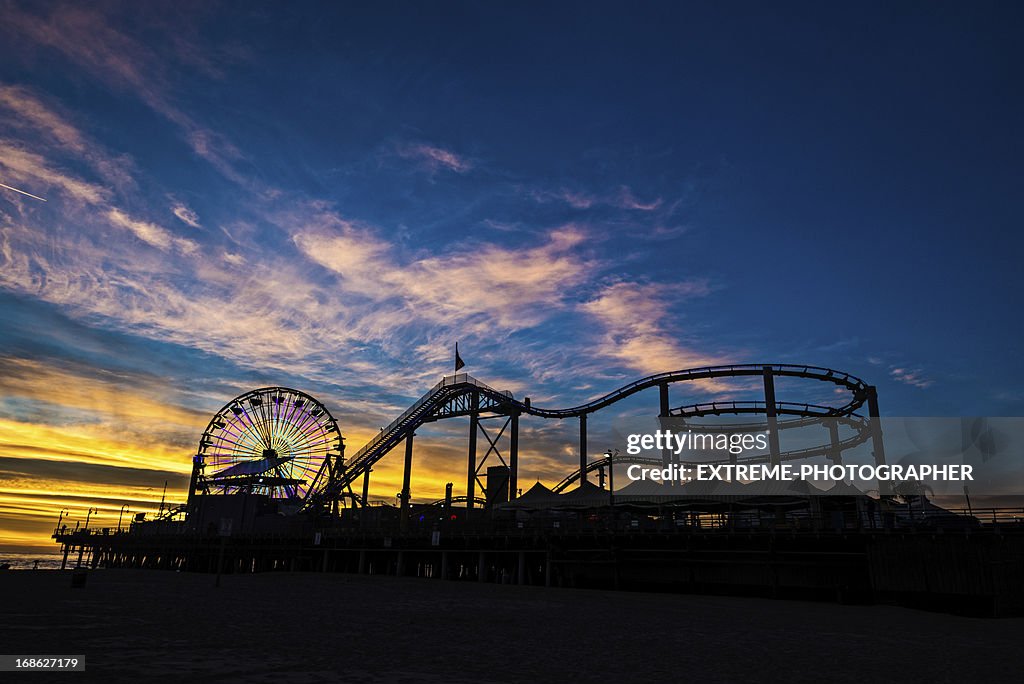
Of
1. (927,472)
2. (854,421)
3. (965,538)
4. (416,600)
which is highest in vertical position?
(854,421)

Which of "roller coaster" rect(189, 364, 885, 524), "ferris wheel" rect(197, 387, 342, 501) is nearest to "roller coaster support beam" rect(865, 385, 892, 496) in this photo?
"roller coaster" rect(189, 364, 885, 524)

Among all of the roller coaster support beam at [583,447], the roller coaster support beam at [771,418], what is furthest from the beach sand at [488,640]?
the roller coaster support beam at [583,447]

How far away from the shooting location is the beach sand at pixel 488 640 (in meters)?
11.1

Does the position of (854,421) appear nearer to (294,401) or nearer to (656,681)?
(656,681)

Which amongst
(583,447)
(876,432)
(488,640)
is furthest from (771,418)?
(488,640)

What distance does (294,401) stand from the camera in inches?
2778

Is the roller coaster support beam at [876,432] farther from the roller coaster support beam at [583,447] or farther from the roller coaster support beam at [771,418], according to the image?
the roller coaster support beam at [583,447]

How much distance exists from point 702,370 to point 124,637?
43274 millimetres

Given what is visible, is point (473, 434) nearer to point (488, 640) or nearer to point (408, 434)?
point (408, 434)

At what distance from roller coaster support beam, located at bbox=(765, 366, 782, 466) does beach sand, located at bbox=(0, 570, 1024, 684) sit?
824 inches

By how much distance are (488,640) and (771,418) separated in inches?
1433

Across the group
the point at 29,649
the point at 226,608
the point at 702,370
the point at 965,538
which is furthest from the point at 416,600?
the point at 702,370

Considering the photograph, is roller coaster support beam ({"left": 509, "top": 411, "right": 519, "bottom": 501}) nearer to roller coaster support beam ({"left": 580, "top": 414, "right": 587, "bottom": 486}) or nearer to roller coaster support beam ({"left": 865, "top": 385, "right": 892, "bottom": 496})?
roller coaster support beam ({"left": 580, "top": 414, "right": 587, "bottom": 486})

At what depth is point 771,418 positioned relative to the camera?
46.4m
